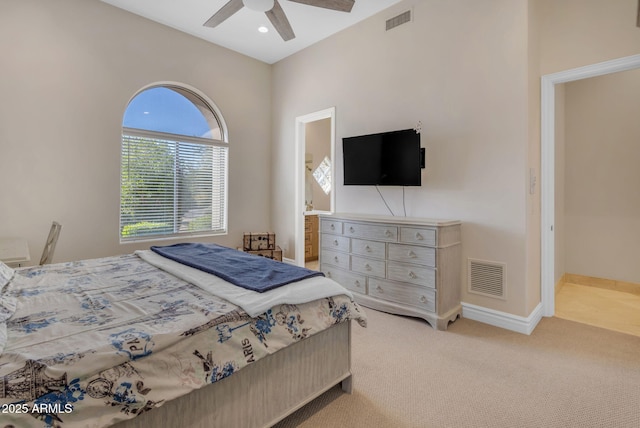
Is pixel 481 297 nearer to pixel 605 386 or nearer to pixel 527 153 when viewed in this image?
pixel 605 386

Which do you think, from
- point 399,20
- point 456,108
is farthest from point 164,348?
point 399,20

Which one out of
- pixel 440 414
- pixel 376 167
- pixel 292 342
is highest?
pixel 376 167

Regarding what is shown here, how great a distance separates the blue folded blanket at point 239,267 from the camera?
1787 millimetres

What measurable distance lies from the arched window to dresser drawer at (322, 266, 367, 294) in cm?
204

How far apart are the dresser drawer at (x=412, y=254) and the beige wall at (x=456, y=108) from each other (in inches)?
21.4

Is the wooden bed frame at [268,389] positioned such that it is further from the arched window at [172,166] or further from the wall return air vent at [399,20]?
the wall return air vent at [399,20]

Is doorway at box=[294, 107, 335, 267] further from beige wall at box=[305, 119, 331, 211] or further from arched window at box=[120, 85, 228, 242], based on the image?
arched window at box=[120, 85, 228, 242]

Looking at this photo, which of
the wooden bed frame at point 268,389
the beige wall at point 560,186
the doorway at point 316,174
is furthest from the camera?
the doorway at point 316,174

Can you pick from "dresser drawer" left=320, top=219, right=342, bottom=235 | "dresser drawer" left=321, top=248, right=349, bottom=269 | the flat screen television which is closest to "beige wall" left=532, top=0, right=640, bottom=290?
the flat screen television

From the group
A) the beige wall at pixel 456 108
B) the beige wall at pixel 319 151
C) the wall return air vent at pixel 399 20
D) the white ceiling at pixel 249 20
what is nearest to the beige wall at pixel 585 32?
the beige wall at pixel 456 108

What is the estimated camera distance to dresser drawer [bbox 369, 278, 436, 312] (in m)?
2.93

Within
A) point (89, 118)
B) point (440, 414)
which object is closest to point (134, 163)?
point (89, 118)

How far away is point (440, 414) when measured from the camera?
1769 millimetres

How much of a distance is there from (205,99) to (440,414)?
4592mm
